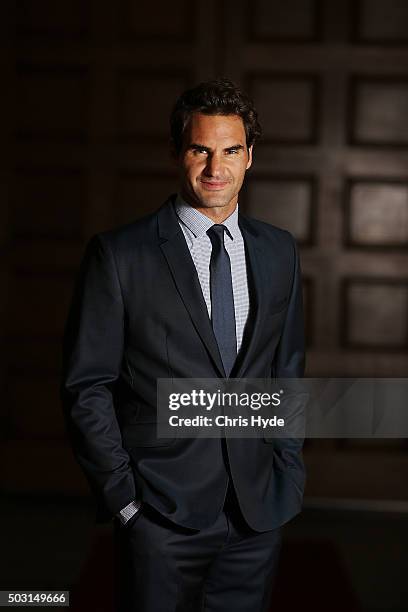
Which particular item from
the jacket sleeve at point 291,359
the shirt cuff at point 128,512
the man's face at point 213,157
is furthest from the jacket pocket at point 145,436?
the man's face at point 213,157

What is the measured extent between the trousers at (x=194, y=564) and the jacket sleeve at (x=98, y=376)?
0.10m

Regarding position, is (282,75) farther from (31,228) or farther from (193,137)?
(193,137)

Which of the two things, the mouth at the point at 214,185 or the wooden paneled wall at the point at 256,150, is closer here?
the mouth at the point at 214,185

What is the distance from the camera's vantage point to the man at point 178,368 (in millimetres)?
1603

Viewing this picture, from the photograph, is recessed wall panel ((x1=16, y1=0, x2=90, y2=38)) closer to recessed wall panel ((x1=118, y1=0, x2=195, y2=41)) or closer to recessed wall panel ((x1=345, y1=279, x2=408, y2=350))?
recessed wall panel ((x1=118, y1=0, x2=195, y2=41))

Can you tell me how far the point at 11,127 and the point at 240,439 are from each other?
261 centimetres

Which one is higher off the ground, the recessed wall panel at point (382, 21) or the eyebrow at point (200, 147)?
the recessed wall panel at point (382, 21)

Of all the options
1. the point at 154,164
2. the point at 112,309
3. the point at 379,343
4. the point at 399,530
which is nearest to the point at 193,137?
the point at 112,309

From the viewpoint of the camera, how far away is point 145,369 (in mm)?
1623

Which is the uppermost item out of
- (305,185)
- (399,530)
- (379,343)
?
(305,185)

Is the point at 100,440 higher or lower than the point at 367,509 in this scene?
higher

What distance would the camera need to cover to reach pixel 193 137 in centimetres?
161

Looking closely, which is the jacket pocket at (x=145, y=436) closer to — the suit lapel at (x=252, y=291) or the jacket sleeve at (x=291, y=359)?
the suit lapel at (x=252, y=291)

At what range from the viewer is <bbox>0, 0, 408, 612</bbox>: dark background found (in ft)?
12.2
